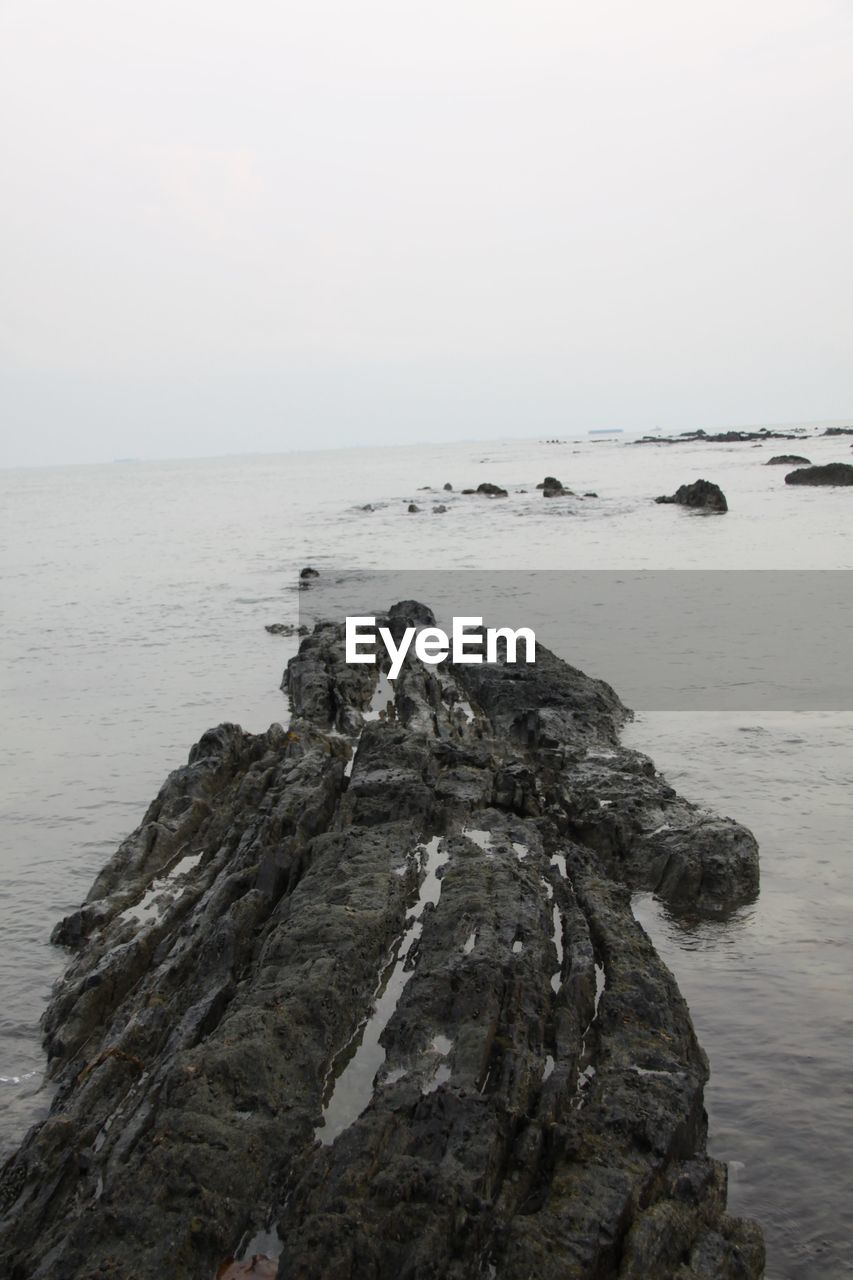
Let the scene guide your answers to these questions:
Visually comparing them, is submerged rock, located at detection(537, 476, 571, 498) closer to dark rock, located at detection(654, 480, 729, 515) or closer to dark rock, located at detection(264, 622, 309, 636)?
dark rock, located at detection(654, 480, 729, 515)

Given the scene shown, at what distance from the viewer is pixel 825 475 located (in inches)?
1949

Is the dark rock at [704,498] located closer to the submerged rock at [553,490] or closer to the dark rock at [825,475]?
the submerged rock at [553,490]

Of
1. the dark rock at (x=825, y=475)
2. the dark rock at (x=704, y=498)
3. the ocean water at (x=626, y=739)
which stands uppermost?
the dark rock at (x=825, y=475)

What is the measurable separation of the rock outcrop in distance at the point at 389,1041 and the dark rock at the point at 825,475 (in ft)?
152

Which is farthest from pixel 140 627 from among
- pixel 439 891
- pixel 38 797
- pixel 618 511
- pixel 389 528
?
pixel 618 511

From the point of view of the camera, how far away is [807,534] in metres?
29.5

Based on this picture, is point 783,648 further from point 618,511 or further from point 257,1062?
point 618,511

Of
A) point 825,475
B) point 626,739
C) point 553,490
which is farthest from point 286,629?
point 825,475

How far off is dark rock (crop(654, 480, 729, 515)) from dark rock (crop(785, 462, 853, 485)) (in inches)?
467

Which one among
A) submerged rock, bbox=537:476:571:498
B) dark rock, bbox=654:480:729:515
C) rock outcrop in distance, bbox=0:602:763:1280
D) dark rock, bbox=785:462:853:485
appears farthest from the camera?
submerged rock, bbox=537:476:571:498

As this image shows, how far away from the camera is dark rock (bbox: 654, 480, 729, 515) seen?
38.9 meters

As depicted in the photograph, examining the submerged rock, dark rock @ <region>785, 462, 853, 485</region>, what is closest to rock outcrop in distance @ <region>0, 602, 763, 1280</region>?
the submerged rock

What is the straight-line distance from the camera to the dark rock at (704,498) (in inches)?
1531

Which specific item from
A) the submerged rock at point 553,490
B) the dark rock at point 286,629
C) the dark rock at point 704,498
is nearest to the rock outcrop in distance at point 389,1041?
the dark rock at point 286,629
